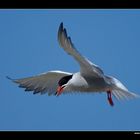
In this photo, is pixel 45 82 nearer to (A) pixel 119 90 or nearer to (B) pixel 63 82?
(B) pixel 63 82

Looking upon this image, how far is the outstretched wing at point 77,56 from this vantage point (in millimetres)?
3754

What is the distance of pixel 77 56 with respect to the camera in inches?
160

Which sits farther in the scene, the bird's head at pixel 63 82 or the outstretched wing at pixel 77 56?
the bird's head at pixel 63 82

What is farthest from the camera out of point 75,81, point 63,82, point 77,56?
point 63,82

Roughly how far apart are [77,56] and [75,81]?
74 cm

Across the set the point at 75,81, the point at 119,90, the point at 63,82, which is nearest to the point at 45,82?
the point at 63,82

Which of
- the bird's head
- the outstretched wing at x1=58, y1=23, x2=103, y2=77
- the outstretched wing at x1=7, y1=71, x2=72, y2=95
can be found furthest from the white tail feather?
the outstretched wing at x1=7, y1=71, x2=72, y2=95

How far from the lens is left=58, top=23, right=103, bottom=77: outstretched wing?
3754 mm

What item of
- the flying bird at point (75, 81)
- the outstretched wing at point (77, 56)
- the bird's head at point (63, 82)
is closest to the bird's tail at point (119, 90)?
the flying bird at point (75, 81)

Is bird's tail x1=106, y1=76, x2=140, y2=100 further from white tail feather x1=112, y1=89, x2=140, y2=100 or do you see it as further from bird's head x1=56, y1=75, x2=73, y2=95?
bird's head x1=56, y1=75, x2=73, y2=95

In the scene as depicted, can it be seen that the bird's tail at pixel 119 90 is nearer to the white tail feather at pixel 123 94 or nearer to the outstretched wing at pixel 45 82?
the white tail feather at pixel 123 94

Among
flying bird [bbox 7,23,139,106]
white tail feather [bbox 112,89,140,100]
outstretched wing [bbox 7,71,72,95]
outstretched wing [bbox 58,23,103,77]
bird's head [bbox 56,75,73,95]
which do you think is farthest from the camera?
outstretched wing [bbox 7,71,72,95]
